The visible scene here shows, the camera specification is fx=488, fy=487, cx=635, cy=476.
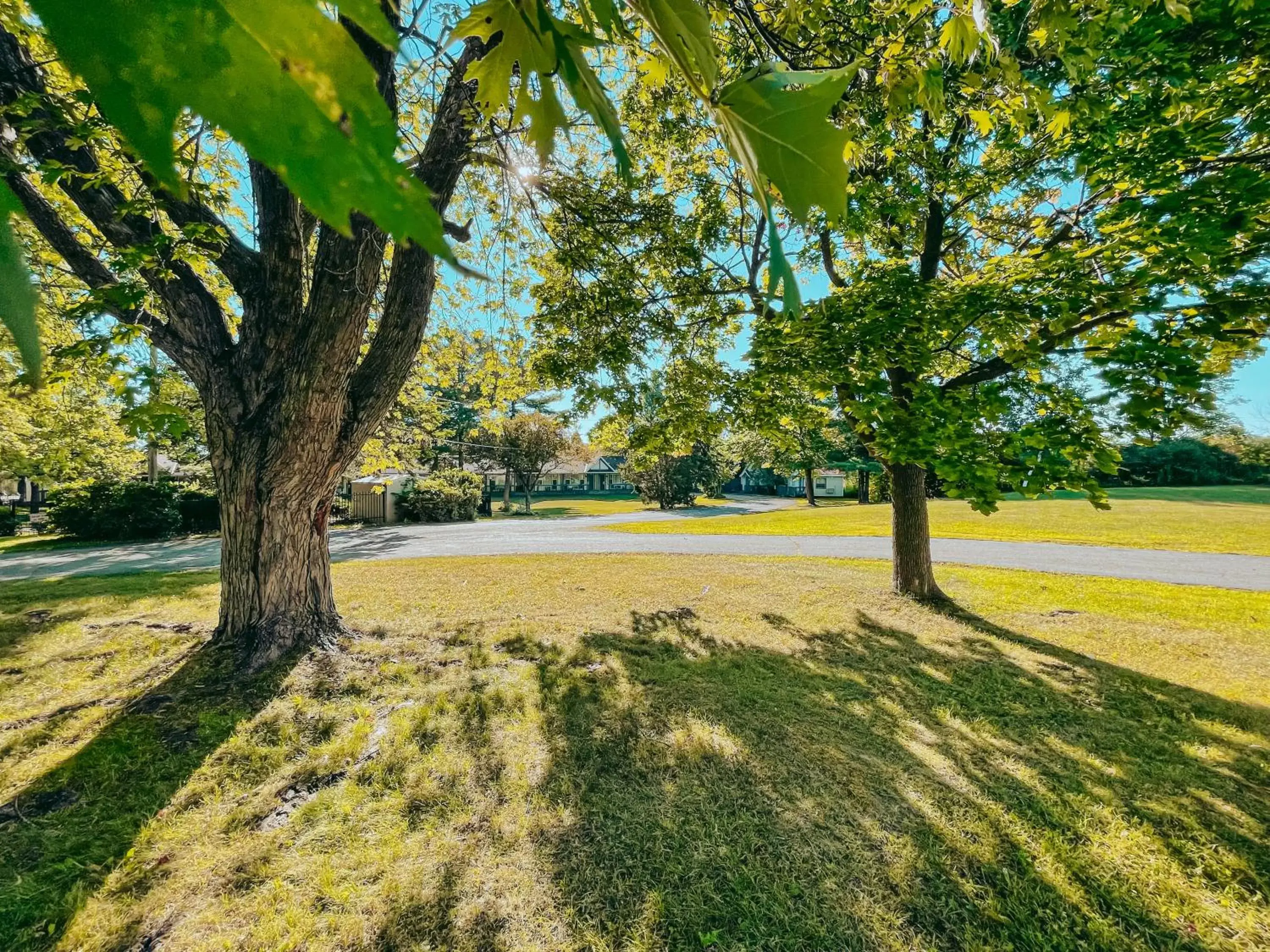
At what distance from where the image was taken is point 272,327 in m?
4.25

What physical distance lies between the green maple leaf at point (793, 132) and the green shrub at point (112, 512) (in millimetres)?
22735

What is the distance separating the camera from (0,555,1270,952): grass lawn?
244 cm

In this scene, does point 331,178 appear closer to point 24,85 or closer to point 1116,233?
point 24,85

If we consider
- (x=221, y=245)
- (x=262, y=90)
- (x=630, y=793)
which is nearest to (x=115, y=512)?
(x=221, y=245)

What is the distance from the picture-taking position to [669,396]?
7.82m

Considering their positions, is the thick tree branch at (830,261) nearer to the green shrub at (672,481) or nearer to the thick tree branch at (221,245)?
the thick tree branch at (221,245)

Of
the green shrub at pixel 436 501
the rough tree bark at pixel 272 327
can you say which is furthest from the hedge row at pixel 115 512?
the rough tree bark at pixel 272 327

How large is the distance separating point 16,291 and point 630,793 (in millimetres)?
3814

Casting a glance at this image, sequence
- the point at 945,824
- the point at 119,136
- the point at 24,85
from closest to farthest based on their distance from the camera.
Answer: the point at 119,136
the point at 945,824
the point at 24,85

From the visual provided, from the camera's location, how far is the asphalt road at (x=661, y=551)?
34.7 feet

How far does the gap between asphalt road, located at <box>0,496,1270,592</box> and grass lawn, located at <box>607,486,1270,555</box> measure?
124 cm

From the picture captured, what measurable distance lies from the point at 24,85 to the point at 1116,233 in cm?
860

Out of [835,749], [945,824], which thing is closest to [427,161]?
[835,749]

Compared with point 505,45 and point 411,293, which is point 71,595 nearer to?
point 411,293
